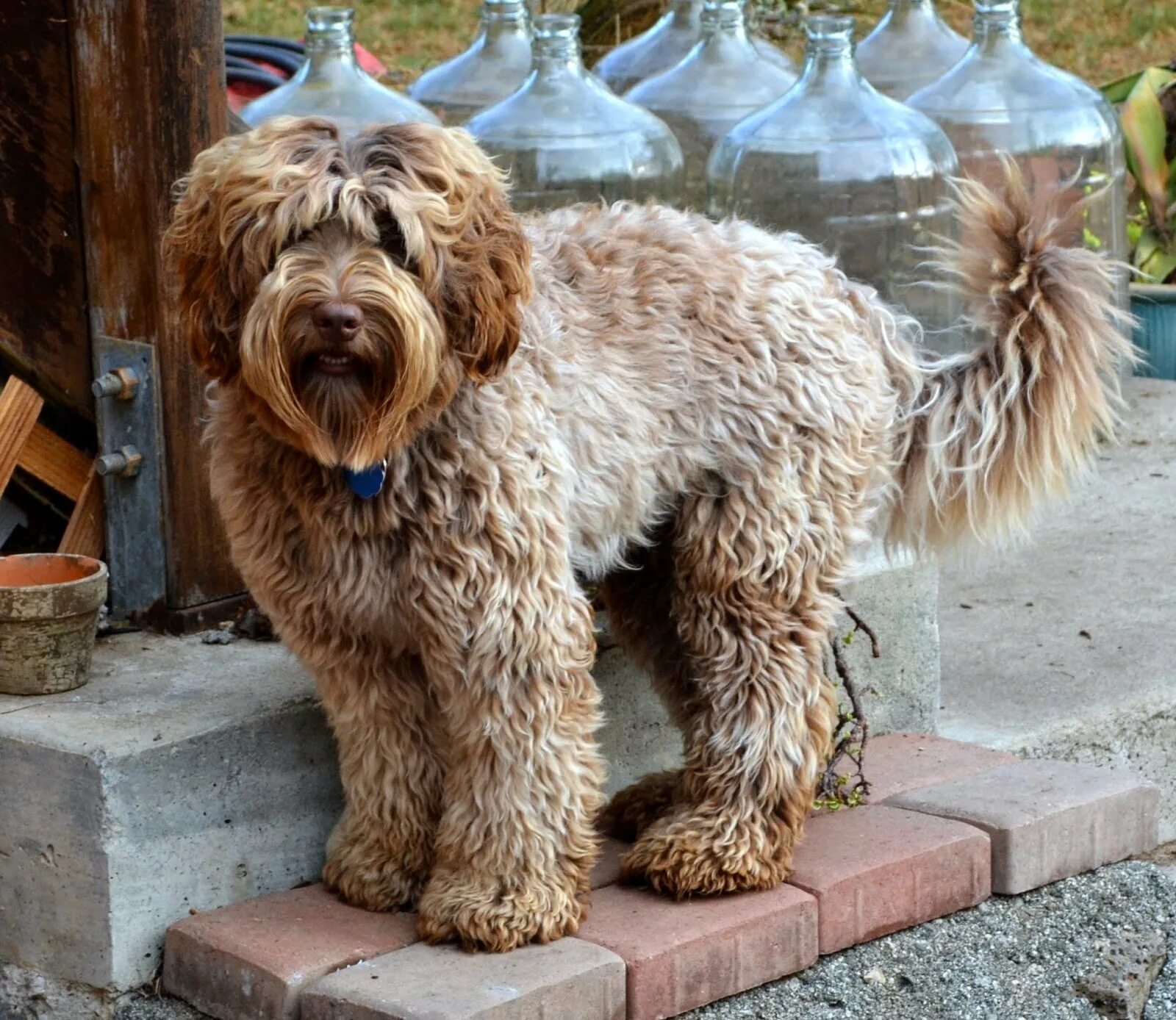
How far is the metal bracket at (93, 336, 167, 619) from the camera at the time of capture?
4.27 m

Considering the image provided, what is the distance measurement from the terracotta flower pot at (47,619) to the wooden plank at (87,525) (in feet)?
1.16

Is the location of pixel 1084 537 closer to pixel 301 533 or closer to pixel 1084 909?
pixel 1084 909

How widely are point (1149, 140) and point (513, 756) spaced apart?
629 cm

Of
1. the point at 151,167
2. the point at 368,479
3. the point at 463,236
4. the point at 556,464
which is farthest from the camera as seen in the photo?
the point at 151,167

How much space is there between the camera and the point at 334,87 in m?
5.41

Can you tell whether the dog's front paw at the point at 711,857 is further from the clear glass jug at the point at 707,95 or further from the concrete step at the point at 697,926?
the clear glass jug at the point at 707,95

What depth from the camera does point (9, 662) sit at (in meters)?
3.92

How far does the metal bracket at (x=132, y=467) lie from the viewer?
14.0 ft

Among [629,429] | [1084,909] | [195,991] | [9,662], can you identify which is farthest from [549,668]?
[1084,909]

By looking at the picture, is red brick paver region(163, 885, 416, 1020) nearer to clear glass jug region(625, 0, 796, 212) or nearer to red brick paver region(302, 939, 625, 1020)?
red brick paver region(302, 939, 625, 1020)

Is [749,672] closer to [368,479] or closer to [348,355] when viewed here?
[368,479]

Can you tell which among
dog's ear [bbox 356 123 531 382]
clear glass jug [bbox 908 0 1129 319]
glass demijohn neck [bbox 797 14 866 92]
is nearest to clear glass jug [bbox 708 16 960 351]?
glass demijohn neck [bbox 797 14 866 92]

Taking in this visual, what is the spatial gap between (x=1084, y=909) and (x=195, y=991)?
1.97 m

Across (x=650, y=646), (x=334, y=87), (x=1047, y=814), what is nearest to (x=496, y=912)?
(x=650, y=646)
